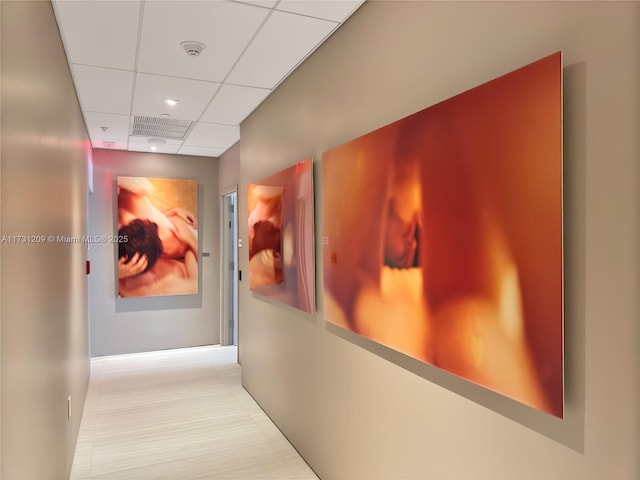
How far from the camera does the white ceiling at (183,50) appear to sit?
2260mm

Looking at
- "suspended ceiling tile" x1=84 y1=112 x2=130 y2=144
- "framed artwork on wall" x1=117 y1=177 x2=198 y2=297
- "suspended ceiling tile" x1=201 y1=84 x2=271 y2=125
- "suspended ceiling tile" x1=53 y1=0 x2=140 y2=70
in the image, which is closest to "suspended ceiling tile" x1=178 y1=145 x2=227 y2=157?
"framed artwork on wall" x1=117 y1=177 x2=198 y2=297

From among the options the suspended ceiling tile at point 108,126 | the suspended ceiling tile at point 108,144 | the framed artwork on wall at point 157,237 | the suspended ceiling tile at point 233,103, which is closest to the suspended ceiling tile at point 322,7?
the suspended ceiling tile at point 233,103

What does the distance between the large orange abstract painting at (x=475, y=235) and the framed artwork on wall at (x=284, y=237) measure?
729 mm

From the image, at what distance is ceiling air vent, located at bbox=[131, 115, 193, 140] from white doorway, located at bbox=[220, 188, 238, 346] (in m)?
1.54

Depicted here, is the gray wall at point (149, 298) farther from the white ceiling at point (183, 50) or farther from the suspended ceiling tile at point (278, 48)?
the suspended ceiling tile at point (278, 48)

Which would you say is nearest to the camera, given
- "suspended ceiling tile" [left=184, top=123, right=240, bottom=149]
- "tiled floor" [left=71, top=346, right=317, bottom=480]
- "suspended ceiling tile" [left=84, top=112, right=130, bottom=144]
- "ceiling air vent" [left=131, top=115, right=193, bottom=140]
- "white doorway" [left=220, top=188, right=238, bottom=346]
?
"tiled floor" [left=71, top=346, right=317, bottom=480]

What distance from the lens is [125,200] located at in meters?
5.94

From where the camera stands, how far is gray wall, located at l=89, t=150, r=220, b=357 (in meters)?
5.89

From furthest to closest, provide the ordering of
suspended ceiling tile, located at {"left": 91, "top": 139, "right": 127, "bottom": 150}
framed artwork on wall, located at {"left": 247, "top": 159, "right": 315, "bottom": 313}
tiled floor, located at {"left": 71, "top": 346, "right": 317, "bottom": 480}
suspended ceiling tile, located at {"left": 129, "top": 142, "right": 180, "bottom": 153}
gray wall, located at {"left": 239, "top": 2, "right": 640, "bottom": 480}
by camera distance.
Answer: suspended ceiling tile, located at {"left": 129, "top": 142, "right": 180, "bottom": 153}, suspended ceiling tile, located at {"left": 91, "top": 139, "right": 127, "bottom": 150}, tiled floor, located at {"left": 71, "top": 346, "right": 317, "bottom": 480}, framed artwork on wall, located at {"left": 247, "top": 159, "right": 315, "bottom": 313}, gray wall, located at {"left": 239, "top": 2, "right": 640, "bottom": 480}

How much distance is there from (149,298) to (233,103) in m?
3.50

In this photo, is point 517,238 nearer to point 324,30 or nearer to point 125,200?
point 324,30

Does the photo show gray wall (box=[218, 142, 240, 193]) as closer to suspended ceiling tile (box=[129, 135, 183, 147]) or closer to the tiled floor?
suspended ceiling tile (box=[129, 135, 183, 147])

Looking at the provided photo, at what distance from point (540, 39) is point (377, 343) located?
4.86 feet

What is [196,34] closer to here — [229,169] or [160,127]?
[160,127]
